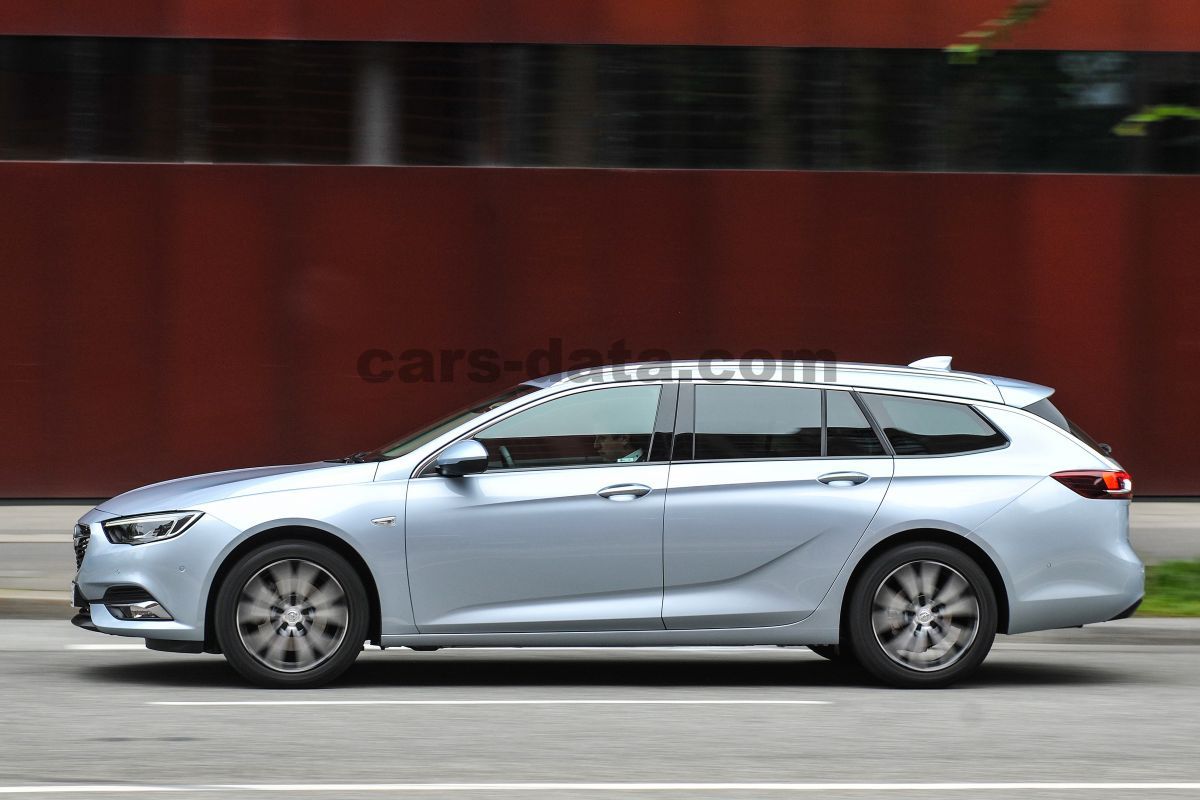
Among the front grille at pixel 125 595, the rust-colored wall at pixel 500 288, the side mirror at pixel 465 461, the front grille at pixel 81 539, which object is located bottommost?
the front grille at pixel 125 595

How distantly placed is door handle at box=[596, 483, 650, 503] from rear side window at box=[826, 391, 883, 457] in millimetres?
971

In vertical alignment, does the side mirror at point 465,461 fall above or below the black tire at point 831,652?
above

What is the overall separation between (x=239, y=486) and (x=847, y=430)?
2.99 meters

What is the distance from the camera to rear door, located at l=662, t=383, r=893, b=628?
749cm

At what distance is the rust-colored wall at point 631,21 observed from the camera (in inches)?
578

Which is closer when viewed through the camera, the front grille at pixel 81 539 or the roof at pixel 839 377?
the front grille at pixel 81 539

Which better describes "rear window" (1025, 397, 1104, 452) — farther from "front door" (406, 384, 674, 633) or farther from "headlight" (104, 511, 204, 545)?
"headlight" (104, 511, 204, 545)

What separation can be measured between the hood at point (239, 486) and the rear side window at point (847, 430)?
7.40ft

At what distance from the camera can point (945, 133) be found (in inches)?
596

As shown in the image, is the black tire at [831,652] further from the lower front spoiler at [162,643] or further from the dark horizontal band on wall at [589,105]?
the dark horizontal band on wall at [589,105]

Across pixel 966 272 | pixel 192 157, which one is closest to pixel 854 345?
pixel 966 272

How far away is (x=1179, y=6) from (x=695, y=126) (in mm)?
4826

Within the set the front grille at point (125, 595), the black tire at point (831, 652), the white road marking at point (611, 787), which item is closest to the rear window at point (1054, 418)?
the black tire at point (831, 652)

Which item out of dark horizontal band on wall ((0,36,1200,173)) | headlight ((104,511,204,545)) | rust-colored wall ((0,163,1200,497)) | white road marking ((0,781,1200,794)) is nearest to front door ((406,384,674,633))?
headlight ((104,511,204,545))
